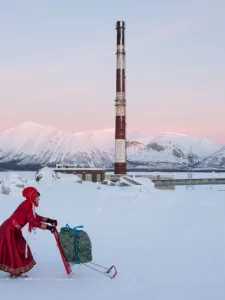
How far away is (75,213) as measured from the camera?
17.7 m

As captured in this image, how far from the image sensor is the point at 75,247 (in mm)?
6883

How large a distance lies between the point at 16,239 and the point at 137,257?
9.55 ft

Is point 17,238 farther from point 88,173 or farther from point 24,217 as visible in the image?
point 88,173

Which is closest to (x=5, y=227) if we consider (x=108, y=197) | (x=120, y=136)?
(x=108, y=197)

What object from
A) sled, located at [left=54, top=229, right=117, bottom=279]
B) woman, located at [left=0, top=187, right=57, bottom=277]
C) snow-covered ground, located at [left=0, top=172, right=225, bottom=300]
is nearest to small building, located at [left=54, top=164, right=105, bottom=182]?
snow-covered ground, located at [left=0, top=172, right=225, bottom=300]

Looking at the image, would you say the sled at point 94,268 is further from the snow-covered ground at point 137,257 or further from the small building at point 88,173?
the small building at point 88,173

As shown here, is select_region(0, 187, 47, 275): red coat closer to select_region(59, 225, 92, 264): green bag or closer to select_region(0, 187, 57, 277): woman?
select_region(0, 187, 57, 277): woman

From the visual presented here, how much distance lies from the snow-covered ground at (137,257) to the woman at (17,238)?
0.77ft

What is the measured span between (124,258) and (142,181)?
28.3 m

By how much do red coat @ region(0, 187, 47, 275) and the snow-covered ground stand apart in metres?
0.24

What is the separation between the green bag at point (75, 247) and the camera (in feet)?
22.6

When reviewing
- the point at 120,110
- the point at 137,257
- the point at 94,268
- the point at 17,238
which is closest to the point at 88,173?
the point at 120,110

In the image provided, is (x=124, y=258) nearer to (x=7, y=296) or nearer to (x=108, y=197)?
(x=7, y=296)

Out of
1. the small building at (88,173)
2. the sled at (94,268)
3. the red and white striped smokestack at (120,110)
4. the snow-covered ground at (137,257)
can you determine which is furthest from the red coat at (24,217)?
the red and white striped smokestack at (120,110)
